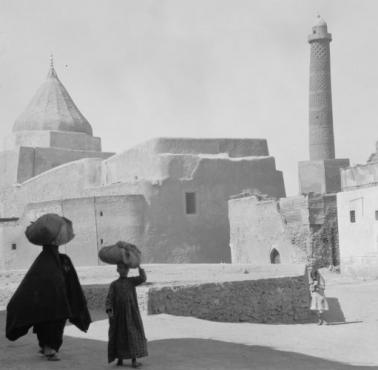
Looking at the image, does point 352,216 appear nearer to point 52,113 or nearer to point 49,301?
point 52,113

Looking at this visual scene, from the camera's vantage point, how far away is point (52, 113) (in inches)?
1505

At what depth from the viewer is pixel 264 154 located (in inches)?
1291

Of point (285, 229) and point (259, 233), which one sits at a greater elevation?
point (285, 229)

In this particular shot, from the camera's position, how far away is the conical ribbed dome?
3803cm

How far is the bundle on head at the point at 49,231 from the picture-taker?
26.3 feet

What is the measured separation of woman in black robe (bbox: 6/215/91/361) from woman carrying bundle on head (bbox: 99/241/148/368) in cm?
33

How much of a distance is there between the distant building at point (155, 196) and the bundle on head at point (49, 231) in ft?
68.6

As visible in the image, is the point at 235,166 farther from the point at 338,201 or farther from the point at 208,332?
the point at 208,332

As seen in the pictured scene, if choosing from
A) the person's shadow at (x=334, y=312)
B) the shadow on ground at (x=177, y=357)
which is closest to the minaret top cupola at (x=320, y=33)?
the person's shadow at (x=334, y=312)

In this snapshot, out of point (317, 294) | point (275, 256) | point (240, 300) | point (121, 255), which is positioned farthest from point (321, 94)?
point (121, 255)

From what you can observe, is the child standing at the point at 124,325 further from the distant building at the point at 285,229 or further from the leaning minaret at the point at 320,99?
the leaning minaret at the point at 320,99

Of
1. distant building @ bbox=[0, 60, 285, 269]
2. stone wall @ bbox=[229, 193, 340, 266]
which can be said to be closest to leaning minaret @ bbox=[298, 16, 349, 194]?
distant building @ bbox=[0, 60, 285, 269]

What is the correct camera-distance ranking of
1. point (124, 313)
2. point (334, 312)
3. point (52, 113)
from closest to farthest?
point (124, 313)
point (334, 312)
point (52, 113)

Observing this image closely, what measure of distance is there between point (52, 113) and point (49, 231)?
30769 mm
